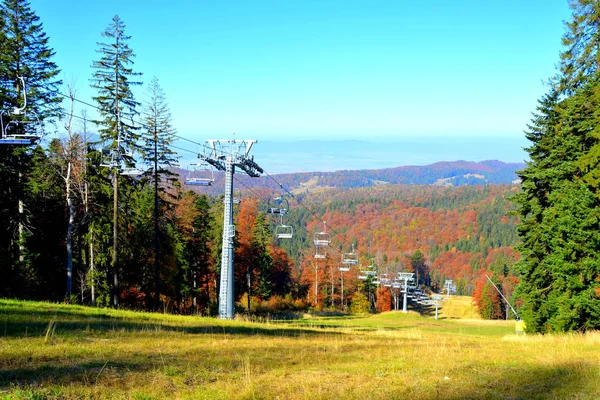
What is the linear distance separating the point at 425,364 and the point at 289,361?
292 centimetres

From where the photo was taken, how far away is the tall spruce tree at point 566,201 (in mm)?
22688

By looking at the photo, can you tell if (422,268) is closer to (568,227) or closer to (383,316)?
(383,316)

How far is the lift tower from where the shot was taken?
94.4 ft

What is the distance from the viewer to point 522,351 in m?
13.5

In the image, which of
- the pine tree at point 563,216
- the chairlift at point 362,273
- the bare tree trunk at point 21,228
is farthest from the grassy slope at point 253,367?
the chairlift at point 362,273

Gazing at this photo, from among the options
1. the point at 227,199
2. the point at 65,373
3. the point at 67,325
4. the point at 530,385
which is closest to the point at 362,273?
the point at 227,199

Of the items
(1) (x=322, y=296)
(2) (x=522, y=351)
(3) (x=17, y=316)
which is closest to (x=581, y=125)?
(2) (x=522, y=351)

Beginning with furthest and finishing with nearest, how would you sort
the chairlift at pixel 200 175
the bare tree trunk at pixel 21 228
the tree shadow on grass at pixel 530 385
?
the chairlift at pixel 200 175
the bare tree trunk at pixel 21 228
the tree shadow on grass at pixel 530 385

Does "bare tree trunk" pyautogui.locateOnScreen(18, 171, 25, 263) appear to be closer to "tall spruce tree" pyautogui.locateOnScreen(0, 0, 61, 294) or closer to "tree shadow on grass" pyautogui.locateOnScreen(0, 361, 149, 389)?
"tall spruce tree" pyautogui.locateOnScreen(0, 0, 61, 294)

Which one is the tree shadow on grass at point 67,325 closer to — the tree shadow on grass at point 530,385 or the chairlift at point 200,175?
the tree shadow on grass at point 530,385

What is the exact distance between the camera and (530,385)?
29.4 feet

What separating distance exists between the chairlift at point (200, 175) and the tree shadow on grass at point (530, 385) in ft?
67.2

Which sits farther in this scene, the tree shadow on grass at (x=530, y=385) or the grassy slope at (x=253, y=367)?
the tree shadow on grass at (x=530, y=385)

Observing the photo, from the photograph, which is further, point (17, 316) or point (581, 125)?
point (581, 125)
